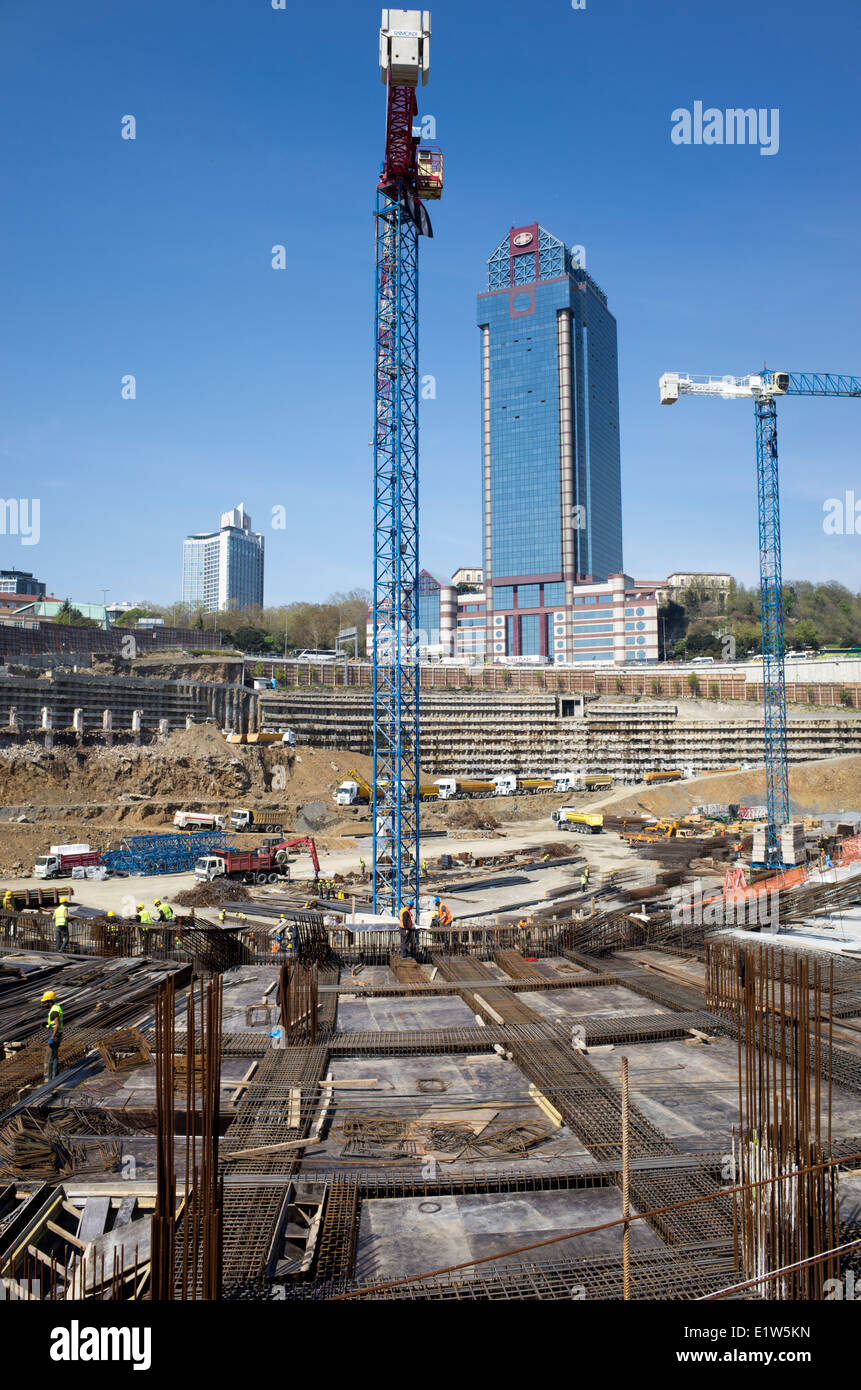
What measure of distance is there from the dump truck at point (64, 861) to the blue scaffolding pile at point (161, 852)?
0.69 metres

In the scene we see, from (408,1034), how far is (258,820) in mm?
34492

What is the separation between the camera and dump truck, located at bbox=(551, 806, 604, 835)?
49.3 m

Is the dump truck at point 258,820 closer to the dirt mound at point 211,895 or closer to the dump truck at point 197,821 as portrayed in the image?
the dump truck at point 197,821

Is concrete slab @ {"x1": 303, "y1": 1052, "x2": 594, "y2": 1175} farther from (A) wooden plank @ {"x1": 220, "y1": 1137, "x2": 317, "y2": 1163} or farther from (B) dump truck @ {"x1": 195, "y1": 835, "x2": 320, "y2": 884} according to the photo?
(B) dump truck @ {"x1": 195, "y1": 835, "x2": 320, "y2": 884}

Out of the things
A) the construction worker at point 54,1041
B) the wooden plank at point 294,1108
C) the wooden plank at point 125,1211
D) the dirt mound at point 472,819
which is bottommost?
the dirt mound at point 472,819

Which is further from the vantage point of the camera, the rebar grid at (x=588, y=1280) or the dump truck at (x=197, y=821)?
the dump truck at (x=197, y=821)

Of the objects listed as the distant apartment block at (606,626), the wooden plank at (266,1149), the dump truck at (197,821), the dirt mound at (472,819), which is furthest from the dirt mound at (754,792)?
the wooden plank at (266,1149)

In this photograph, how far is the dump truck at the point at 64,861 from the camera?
114ft

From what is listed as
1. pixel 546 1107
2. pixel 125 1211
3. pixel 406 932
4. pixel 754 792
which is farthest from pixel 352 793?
pixel 125 1211
